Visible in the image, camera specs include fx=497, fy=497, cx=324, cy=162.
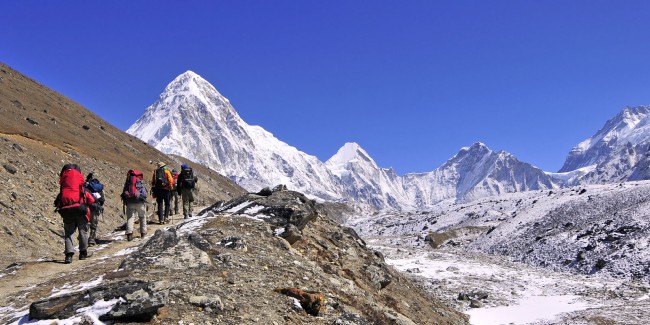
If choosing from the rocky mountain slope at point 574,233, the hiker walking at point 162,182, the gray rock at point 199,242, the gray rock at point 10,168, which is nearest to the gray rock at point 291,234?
the gray rock at point 199,242

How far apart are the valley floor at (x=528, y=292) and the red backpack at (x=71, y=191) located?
51.6 ft

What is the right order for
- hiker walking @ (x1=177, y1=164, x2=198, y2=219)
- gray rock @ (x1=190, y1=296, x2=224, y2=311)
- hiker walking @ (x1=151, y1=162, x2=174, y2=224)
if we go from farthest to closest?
hiker walking @ (x1=177, y1=164, x2=198, y2=219)
hiker walking @ (x1=151, y1=162, x2=174, y2=224)
gray rock @ (x1=190, y1=296, x2=224, y2=311)

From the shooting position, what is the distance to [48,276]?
12.0m

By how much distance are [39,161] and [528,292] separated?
3468cm

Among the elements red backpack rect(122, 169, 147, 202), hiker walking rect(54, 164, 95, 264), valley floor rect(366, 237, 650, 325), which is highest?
red backpack rect(122, 169, 147, 202)

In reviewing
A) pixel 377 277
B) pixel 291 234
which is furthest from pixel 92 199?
pixel 377 277

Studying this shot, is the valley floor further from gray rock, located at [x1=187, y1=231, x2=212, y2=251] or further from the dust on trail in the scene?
the dust on trail

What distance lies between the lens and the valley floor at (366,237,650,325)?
67.3 ft

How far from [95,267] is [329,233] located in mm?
8464

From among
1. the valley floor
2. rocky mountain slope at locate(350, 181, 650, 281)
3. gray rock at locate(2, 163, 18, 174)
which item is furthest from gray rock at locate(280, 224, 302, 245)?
rocky mountain slope at locate(350, 181, 650, 281)

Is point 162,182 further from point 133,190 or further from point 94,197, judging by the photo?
point 94,197

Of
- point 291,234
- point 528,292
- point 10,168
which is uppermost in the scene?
point 10,168

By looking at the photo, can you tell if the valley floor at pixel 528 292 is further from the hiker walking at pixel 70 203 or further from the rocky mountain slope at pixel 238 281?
the hiker walking at pixel 70 203

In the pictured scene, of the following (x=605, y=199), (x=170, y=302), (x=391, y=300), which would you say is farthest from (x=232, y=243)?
(x=605, y=199)
